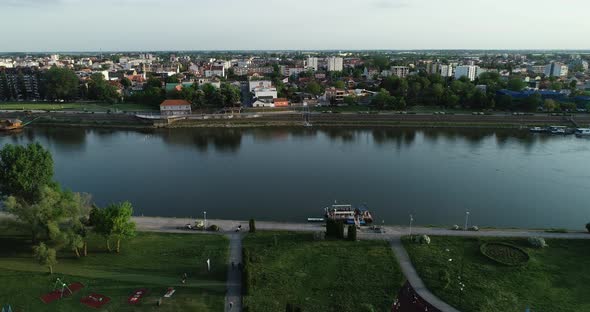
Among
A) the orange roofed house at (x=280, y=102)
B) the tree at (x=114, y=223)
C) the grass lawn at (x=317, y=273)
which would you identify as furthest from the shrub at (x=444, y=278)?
the orange roofed house at (x=280, y=102)

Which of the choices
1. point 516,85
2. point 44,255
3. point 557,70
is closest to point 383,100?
point 516,85

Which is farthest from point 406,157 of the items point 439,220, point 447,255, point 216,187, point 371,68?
point 371,68

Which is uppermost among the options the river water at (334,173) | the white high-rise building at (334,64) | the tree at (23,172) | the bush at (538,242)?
the white high-rise building at (334,64)

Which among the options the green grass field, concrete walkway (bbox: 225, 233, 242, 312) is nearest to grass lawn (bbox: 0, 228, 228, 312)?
concrete walkway (bbox: 225, 233, 242, 312)

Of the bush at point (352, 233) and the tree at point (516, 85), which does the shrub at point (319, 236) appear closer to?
the bush at point (352, 233)

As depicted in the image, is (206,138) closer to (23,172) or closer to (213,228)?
(23,172)

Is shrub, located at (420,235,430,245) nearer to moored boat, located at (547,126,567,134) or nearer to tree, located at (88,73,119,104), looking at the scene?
moored boat, located at (547,126,567,134)
